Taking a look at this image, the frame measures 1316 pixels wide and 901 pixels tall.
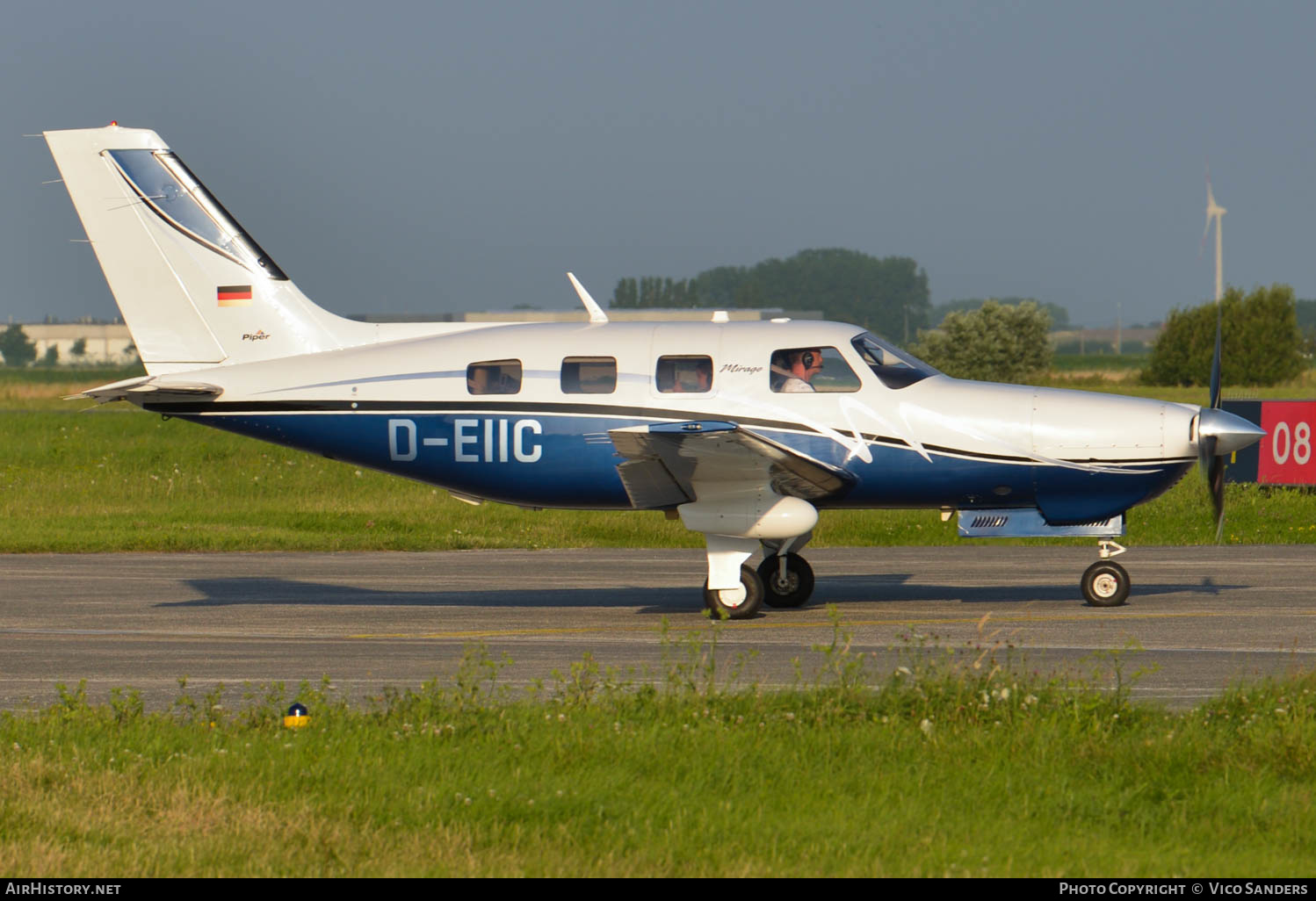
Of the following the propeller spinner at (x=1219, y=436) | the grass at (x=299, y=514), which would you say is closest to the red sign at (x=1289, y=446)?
the grass at (x=299, y=514)

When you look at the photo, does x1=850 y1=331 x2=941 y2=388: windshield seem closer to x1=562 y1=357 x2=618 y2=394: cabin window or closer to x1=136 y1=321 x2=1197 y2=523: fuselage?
x1=136 y1=321 x2=1197 y2=523: fuselage

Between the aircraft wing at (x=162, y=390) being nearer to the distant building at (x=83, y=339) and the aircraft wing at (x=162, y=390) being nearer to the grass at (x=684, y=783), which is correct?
the grass at (x=684, y=783)

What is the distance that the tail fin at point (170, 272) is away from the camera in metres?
14.8

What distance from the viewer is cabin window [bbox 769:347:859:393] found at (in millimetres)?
13633

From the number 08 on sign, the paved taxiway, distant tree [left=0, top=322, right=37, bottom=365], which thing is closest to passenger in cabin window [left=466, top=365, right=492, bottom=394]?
the paved taxiway

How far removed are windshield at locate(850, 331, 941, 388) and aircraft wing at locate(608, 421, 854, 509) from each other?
106 cm

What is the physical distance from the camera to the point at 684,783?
7078 mm

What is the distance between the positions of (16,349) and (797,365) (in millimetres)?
138226

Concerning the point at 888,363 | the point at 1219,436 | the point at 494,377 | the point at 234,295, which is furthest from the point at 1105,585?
the point at 234,295

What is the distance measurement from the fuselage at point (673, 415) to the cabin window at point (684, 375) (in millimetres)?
20

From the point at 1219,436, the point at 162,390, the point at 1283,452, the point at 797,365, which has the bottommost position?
the point at 1283,452

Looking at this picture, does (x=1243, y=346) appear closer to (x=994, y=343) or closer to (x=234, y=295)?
(x=994, y=343)

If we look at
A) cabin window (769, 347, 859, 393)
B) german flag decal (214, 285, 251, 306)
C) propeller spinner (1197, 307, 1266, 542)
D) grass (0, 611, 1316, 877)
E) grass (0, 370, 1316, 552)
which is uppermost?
german flag decal (214, 285, 251, 306)
